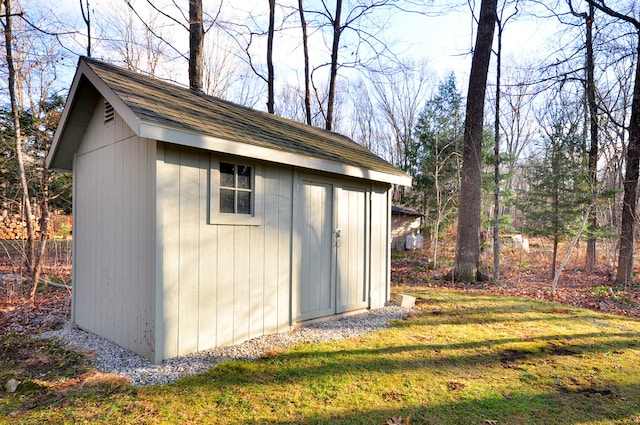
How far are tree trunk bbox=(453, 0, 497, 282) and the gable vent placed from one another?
8.04 meters

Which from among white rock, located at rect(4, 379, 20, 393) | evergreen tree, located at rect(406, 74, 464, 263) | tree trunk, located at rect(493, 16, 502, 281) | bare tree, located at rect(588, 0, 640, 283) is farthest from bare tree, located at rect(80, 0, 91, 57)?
bare tree, located at rect(588, 0, 640, 283)

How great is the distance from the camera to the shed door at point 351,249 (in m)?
5.67

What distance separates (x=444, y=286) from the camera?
9125 millimetres

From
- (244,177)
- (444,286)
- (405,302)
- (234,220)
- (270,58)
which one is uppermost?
(270,58)

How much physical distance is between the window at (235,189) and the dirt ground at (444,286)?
3469mm

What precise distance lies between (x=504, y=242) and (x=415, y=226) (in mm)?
4748

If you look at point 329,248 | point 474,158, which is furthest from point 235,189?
point 474,158

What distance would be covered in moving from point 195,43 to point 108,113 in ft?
17.5

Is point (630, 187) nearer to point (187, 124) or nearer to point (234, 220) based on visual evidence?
point (234, 220)

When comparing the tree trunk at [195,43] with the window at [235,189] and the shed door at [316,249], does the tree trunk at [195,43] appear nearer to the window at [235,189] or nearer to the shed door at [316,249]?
the shed door at [316,249]

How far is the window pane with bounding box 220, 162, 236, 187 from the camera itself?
4.18 metres

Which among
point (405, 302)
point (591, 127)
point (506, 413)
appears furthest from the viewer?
point (591, 127)

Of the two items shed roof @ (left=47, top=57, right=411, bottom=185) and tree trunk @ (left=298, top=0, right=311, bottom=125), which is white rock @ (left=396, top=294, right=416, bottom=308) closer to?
shed roof @ (left=47, top=57, right=411, bottom=185)

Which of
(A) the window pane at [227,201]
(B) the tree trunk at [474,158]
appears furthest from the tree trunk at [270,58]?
(A) the window pane at [227,201]
